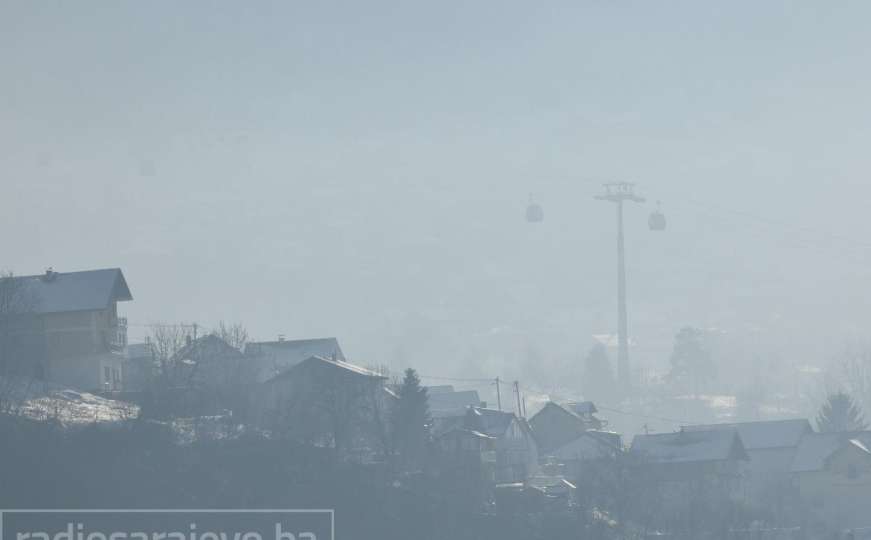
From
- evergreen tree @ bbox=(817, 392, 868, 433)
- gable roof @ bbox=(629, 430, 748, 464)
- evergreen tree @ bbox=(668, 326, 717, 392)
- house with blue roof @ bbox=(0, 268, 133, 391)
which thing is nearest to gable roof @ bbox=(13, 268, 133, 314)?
house with blue roof @ bbox=(0, 268, 133, 391)

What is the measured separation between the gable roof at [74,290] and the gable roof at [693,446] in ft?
110

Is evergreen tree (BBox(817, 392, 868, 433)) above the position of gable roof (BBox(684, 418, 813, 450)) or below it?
above

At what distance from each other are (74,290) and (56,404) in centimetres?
1628

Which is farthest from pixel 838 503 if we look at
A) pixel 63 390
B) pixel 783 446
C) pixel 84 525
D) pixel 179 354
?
pixel 84 525

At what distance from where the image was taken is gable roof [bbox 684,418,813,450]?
4094 inches

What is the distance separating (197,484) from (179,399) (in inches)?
383

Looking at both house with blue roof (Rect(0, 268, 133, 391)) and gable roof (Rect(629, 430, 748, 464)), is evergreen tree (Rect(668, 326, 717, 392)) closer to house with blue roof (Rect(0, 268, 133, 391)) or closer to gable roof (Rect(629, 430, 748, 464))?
gable roof (Rect(629, 430, 748, 464))

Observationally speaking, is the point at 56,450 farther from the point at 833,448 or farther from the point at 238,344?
the point at 833,448

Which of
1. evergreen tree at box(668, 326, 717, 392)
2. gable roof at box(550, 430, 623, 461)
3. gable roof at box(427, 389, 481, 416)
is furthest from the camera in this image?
evergreen tree at box(668, 326, 717, 392)

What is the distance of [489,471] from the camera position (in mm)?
72688

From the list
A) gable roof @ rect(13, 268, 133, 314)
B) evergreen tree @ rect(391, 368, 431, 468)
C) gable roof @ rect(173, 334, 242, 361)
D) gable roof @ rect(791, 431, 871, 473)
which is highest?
gable roof @ rect(13, 268, 133, 314)

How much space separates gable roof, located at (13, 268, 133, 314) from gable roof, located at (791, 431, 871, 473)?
46.5 m

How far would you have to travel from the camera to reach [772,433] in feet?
347

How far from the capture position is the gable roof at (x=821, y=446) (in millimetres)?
94625
